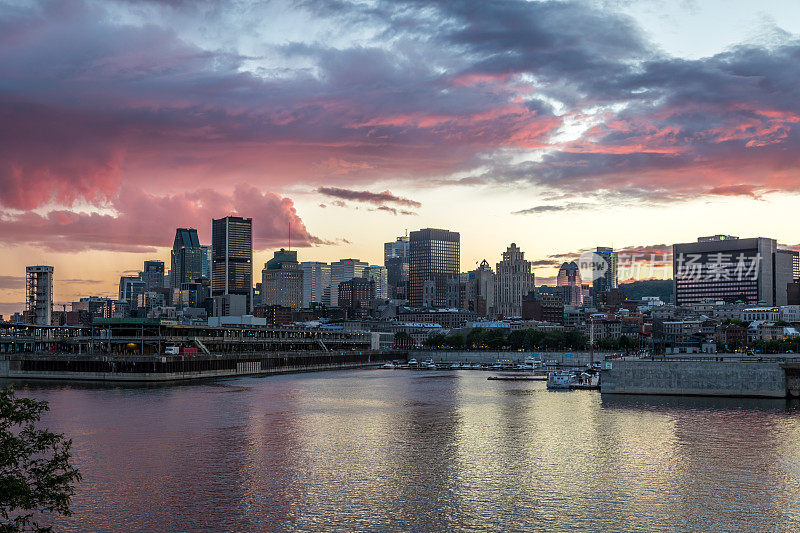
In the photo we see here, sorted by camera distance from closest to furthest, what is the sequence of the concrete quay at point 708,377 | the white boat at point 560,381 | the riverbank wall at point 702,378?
the concrete quay at point 708,377 < the riverbank wall at point 702,378 < the white boat at point 560,381

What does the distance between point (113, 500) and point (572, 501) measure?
30.2m

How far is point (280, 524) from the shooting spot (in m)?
48.9

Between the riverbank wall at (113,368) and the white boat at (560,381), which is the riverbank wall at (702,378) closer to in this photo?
the white boat at (560,381)

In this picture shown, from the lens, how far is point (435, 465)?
66562 millimetres

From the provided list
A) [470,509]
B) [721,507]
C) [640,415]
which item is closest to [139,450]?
[470,509]

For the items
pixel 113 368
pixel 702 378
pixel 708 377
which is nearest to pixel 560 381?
pixel 702 378

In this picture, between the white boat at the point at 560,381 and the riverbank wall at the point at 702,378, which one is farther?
the white boat at the point at 560,381

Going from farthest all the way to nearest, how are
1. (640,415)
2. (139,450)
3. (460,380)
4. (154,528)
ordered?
(460,380), (640,415), (139,450), (154,528)

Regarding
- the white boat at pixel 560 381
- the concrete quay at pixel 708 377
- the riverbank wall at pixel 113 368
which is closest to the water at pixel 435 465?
the concrete quay at pixel 708 377

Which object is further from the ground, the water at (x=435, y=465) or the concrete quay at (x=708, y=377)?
the concrete quay at (x=708, y=377)

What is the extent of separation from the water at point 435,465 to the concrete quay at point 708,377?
9.99 feet

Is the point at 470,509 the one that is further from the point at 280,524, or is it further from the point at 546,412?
the point at 546,412

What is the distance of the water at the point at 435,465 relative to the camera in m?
50.3

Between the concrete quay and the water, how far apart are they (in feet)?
9.99
